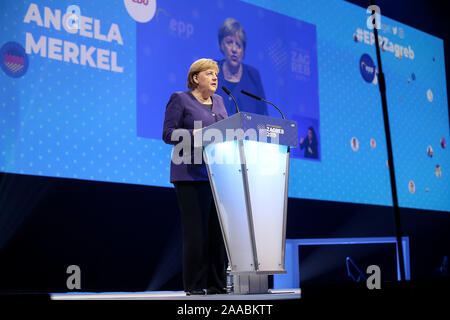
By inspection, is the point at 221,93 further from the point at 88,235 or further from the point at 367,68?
the point at 367,68

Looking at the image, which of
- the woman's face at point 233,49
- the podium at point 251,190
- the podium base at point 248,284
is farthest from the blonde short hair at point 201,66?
the woman's face at point 233,49

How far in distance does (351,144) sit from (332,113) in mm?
327

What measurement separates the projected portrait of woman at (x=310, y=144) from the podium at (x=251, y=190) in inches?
81.7

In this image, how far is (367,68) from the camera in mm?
5066

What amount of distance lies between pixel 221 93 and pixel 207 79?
1.36 metres

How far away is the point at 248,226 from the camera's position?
2.19 metres

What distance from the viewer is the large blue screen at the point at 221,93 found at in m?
3.09

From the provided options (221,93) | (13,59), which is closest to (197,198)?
(13,59)

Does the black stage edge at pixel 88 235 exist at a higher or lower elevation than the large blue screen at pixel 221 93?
lower

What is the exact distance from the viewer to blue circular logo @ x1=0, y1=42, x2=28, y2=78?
301cm

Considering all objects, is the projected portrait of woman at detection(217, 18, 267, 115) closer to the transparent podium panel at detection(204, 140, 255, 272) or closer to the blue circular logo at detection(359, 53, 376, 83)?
the blue circular logo at detection(359, 53, 376, 83)

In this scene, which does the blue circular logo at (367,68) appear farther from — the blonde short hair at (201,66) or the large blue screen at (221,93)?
the blonde short hair at (201,66)
